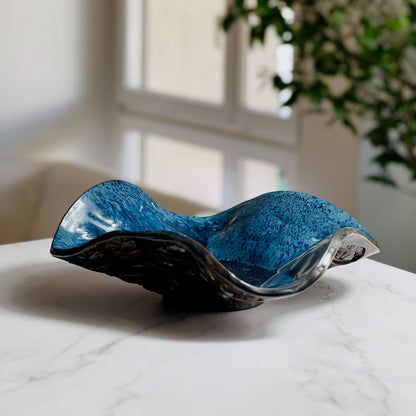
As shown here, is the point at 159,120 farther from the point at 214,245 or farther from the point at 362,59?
the point at 214,245

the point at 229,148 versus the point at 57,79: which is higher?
the point at 57,79

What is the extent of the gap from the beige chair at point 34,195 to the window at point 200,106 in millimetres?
692

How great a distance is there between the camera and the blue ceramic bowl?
2.08 feet

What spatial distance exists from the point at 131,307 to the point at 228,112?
2.09 m

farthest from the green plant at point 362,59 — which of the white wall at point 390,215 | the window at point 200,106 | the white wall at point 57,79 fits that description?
the white wall at point 57,79

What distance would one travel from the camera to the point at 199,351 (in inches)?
23.9

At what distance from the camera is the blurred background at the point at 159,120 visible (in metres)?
A: 2.22

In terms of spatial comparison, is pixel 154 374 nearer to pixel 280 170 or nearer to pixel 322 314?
pixel 322 314

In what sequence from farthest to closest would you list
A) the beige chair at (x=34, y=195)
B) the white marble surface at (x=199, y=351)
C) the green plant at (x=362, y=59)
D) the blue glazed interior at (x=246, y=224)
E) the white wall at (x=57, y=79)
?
1. the white wall at (x=57, y=79)
2. the beige chair at (x=34, y=195)
3. the green plant at (x=362, y=59)
4. the blue glazed interior at (x=246, y=224)
5. the white marble surface at (x=199, y=351)

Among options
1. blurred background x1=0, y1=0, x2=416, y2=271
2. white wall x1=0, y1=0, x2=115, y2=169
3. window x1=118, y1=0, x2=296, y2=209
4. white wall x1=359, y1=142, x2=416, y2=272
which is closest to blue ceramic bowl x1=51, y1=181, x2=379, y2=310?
blurred background x1=0, y1=0, x2=416, y2=271

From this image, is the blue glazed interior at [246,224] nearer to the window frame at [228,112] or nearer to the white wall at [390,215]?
the white wall at [390,215]

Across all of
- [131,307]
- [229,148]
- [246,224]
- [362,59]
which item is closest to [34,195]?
[229,148]

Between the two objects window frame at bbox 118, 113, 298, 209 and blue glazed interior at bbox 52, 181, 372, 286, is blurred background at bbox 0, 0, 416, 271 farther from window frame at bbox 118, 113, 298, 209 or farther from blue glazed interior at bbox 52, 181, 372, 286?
blue glazed interior at bbox 52, 181, 372, 286

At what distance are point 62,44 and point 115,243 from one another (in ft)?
8.96
